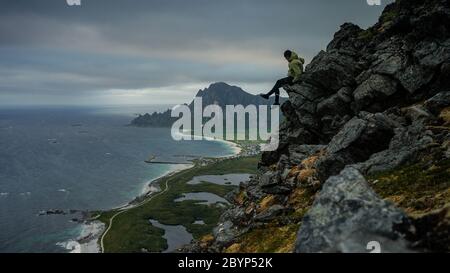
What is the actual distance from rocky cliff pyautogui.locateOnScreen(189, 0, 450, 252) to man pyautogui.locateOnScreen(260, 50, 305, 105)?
97 centimetres

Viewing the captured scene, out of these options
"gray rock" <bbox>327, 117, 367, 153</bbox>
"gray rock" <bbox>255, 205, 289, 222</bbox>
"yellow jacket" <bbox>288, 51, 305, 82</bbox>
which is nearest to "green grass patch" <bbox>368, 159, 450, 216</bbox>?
"gray rock" <bbox>327, 117, 367, 153</bbox>

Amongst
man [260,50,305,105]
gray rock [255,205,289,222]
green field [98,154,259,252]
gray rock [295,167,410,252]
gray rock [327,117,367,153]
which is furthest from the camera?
green field [98,154,259,252]

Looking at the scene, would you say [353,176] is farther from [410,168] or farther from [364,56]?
[364,56]

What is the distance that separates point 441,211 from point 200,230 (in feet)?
485

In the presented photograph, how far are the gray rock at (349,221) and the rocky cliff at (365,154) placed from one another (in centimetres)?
3

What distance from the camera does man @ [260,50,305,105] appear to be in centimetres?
4013

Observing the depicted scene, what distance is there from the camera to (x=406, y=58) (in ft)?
113

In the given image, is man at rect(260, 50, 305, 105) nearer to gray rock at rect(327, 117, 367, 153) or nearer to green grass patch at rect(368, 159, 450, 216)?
gray rock at rect(327, 117, 367, 153)

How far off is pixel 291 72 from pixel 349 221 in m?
Answer: 33.5

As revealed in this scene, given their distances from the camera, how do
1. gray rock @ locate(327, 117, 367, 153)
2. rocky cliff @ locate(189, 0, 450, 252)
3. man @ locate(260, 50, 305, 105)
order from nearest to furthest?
1. rocky cliff @ locate(189, 0, 450, 252)
2. gray rock @ locate(327, 117, 367, 153)
3. man @ locate(260, 50, 305, 105)

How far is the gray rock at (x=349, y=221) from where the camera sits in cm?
971

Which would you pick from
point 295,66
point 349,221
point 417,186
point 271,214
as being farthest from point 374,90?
point 349,221

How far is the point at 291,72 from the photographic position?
42.2 metres

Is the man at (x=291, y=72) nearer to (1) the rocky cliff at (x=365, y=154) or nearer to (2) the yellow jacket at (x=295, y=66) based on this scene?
(2) the yellow jacket at (x=295, y=66)
